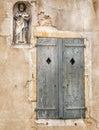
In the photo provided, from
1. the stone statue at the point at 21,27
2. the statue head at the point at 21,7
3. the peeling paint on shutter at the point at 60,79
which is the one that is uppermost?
the statue head at the point at 21,7

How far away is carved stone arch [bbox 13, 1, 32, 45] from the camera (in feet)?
26.1

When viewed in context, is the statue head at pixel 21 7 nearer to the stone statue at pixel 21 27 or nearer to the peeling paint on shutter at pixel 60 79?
the stone statue at pixel 21 27

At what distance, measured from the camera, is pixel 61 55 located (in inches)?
313

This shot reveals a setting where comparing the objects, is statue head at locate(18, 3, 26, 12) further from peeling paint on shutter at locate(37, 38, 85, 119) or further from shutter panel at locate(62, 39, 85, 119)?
shutter panel at locate(62, 39, 85, 119)

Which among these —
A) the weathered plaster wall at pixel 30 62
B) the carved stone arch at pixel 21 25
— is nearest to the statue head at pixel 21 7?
the carved stone arch at pixel 21 25

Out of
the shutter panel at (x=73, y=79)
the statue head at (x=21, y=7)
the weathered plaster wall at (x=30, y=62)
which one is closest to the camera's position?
the weathered plaster wall at (x=30, y=62)

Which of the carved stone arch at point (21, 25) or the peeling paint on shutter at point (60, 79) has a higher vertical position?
the carved stone arch at point (21, 25)

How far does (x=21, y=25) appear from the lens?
798cm

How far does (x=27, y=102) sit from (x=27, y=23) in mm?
1570

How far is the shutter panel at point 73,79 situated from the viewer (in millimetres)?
7902

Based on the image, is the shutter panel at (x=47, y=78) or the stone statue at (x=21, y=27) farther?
the stone statue at (x=21, y=27)

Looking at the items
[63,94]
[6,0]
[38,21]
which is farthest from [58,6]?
[63,94]

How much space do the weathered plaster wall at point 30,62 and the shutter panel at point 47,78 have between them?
12cm

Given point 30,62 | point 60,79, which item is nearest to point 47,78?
point 60,79
